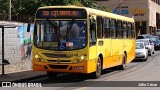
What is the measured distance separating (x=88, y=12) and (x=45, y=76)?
408cm

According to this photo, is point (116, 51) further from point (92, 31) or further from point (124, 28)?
point (92, 31)

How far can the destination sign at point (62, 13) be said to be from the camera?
17031 millimetres

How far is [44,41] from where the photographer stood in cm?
1705

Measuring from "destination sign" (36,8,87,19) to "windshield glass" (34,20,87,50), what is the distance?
0.68ft

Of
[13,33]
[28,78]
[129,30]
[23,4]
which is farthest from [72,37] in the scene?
[23,4]

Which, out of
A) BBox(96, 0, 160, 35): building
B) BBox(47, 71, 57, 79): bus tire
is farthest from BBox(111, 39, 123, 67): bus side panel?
BBox(96, 0, 160, 35): building

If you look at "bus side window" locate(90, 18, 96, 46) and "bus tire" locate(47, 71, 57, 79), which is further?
"bus tire" locate(47, 71, 57, 79)

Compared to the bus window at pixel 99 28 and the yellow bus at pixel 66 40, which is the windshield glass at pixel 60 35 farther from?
the bus window at pixel 99 28

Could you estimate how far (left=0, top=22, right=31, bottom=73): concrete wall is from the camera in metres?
22.2

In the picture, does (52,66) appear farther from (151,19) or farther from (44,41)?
(151,19)

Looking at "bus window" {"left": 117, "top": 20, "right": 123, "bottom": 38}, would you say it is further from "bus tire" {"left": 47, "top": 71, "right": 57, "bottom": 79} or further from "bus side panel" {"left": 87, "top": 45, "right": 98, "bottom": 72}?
"bus tire" {"left": 47, "top": 71, "right": 57, "bottom": 79}

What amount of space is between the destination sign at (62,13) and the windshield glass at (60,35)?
0.21 metres

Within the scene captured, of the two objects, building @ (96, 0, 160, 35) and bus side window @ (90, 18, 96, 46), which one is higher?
building @ (96, 0, 160, 35)

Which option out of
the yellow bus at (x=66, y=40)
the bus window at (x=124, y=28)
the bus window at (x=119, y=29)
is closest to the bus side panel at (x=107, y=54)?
the yellow bus at (x=66, y=40)
